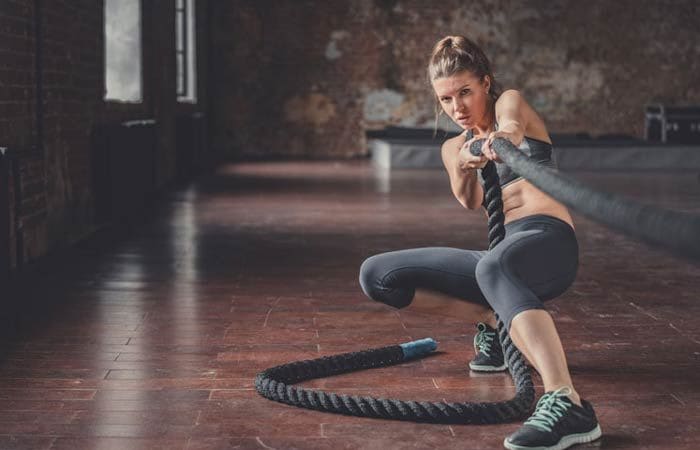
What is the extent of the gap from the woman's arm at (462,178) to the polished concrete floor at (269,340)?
0.57 m

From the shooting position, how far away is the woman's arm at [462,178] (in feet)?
8.93

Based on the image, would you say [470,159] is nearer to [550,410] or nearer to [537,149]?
[537,149]

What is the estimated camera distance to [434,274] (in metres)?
2.84

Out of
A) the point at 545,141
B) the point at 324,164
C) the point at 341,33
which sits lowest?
the point at 324,164

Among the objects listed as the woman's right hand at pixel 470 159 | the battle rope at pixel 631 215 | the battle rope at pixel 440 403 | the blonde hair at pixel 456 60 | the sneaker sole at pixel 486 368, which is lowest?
the sneaker sole at pixel 486 368

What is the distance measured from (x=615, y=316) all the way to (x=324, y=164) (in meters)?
10.1

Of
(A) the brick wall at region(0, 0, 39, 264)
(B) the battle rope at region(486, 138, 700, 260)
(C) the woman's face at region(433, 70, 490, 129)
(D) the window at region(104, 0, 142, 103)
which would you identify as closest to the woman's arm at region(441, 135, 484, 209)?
(C) the woman's face at region(433, 70, 490, 129)

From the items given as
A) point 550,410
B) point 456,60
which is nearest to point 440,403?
point 550,410

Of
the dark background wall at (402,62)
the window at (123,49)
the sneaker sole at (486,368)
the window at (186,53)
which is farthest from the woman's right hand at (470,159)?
the dark background wall at (402,62)

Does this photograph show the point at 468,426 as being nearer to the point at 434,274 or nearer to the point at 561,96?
the point at 434,274

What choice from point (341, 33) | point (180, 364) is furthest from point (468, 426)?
point (341, 33)

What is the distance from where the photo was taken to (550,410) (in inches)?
92.9

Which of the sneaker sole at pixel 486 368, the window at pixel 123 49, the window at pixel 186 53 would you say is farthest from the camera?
the window at pixel 186 53

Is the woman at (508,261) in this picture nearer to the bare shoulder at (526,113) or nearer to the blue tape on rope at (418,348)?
the bare shoulder at (526,113)
